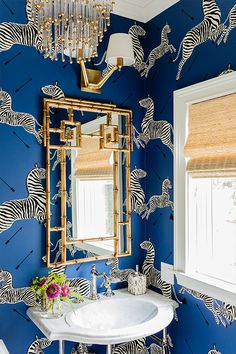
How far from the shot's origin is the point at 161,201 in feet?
7.94

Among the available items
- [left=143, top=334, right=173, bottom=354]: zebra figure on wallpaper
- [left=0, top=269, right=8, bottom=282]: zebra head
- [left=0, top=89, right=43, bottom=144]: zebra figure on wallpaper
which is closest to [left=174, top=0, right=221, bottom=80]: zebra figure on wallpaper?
[left=0, top=89, right=43, bottom=144]: zebra figure on wallpaper

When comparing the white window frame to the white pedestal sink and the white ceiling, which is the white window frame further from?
the white ceiling

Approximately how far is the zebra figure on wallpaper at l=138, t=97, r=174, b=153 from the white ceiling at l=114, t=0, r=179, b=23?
584 mm

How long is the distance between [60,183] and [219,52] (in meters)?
1.20

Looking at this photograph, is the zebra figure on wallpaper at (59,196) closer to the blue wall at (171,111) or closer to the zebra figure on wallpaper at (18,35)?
the blue wall at (171,111)

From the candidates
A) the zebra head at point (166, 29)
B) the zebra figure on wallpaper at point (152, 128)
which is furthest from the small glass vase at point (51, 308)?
the zebra head at point (166, 29)

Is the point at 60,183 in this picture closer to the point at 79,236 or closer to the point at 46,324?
the point at 79,236

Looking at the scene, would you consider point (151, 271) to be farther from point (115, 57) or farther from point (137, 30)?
point (137, 30)

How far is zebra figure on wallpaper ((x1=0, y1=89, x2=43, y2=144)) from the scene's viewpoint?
2.05m

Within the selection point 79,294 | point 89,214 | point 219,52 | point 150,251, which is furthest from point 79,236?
point 219,52

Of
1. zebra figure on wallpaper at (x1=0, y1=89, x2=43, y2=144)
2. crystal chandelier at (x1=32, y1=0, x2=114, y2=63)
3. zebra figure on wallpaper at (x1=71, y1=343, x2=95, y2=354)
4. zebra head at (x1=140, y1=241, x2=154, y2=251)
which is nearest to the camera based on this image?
crystal chandelier at (x1=32, y1=0, x2=114, y2=63)

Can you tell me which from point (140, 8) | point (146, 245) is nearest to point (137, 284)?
point (146, 245)

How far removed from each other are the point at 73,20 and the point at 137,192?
1.47 m

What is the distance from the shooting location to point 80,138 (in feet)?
7.39
